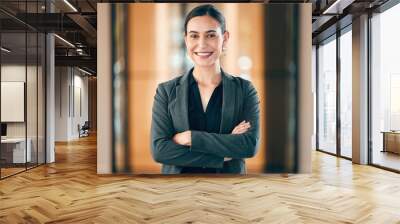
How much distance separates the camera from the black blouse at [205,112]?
20.3 ft

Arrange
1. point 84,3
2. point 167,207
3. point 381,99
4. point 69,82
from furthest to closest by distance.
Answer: point 69,82
point 84,3
point 381,99
point 167,207

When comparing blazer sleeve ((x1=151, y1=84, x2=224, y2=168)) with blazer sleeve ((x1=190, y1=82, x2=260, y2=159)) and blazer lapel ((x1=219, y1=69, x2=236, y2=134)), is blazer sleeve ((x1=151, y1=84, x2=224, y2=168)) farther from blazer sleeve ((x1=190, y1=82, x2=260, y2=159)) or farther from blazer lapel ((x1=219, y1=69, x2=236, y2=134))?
blazer lapel ((x1=219, y1=69, x2=236, y2=134))

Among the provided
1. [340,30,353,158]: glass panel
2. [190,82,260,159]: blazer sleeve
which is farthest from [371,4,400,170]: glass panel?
[190,82,260,159]: blazer sleeve

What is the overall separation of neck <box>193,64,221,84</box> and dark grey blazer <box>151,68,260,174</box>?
10 centimetres

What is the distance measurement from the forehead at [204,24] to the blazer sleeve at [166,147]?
115 centimetres

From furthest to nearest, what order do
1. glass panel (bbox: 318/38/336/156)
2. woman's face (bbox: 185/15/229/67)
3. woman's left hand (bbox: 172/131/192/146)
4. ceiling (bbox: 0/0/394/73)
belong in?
glass panel (bbox: 318/38/336/156)
ceiling (bbox: 0/0/394/73)
woman's face (bbox: 185/15/229/67)
woman's left hand (bbox: 172/131/192/146)

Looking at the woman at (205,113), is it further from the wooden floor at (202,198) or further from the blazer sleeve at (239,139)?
the wooden floor at (202,198)

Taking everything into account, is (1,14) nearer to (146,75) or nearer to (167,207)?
(146,75)

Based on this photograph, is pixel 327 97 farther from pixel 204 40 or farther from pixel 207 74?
pixel 204 40

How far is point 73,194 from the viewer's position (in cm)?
526

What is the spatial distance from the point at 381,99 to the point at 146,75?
510cm

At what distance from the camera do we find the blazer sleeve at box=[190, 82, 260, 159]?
243 inches

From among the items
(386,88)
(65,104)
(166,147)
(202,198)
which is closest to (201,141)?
(166,147)

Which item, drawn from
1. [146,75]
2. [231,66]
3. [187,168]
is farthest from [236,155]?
[146,75]
